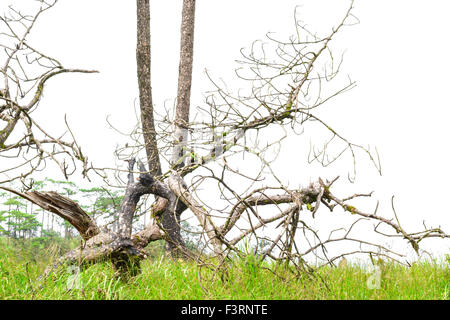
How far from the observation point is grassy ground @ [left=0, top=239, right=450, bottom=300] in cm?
259

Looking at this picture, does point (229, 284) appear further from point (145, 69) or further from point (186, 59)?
point (186, 59)

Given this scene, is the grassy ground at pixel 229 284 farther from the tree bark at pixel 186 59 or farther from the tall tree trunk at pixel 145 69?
the tree bark at pixel 186 59

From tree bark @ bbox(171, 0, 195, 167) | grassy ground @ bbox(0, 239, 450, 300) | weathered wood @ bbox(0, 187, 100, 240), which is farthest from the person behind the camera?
tree bark @ bbox(171, 0, 195, 167)

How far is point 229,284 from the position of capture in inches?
104

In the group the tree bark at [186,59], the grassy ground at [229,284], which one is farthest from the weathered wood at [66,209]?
the tree bark at [186,59]

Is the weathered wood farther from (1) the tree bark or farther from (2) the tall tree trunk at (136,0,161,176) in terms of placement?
(1) the tree bark

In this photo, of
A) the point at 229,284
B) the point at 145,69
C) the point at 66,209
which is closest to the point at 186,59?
the point at 145,69

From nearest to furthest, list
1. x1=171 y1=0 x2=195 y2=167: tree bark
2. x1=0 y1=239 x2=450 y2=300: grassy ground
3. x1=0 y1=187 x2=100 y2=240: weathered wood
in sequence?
1. x1=0 y1=239 x2=450 y2=300: grassy ground
2. x1=0 y1=187 x2=100 y2=240: weathered wood
3. x1=171 y1=0 x2=195 y2=167: tree bark

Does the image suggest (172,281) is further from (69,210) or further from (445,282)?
(445,282)

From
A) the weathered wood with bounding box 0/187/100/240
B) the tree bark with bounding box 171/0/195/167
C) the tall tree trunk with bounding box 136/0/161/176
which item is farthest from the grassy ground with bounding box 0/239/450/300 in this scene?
the tree bark with bounding box 171/0/195/167

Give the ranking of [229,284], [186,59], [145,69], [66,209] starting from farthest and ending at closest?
[186,59] → [145,69] → [66,209] → [229,284]
